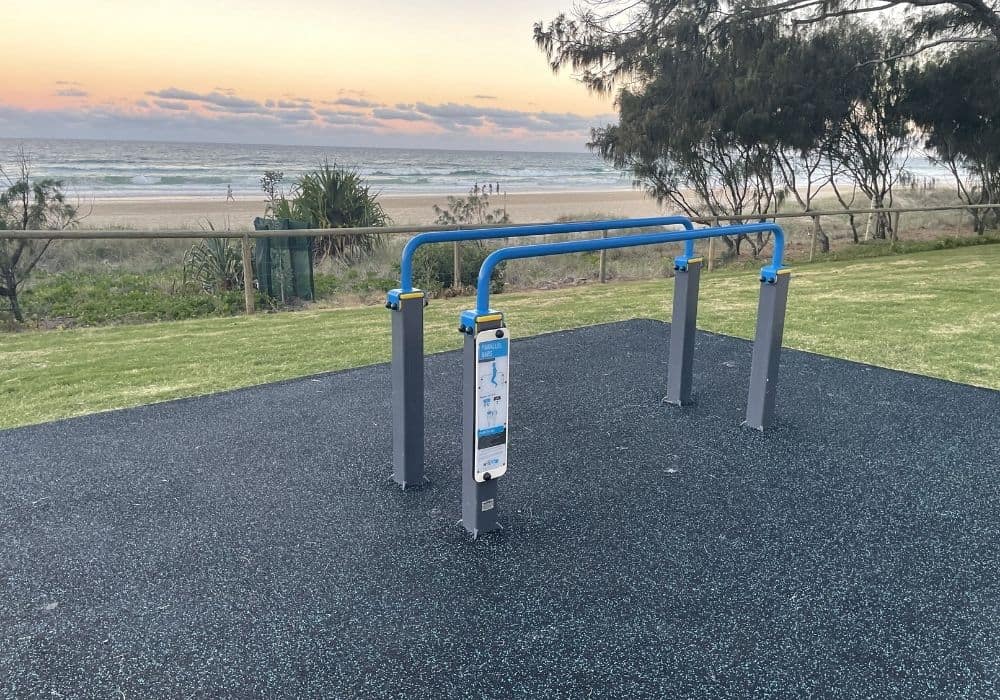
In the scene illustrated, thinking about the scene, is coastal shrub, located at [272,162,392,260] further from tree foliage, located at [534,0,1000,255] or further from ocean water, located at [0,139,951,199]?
ocean water, located at [0,139,951,199]

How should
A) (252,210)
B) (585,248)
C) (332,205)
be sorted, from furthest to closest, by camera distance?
(252,210), (332,205), (585,248)

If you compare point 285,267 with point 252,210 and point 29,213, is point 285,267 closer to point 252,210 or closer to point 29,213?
point 29,213

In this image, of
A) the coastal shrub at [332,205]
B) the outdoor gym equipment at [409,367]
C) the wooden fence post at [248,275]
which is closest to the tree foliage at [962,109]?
the coastal shrub at [332,205]

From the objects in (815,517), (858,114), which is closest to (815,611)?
(815,517)

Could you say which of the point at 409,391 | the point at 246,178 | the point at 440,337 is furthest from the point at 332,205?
the point at 246,178

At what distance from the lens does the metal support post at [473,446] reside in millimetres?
2623

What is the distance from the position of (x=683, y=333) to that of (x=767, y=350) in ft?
1.70

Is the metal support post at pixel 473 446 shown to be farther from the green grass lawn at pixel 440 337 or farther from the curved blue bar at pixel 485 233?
the green grass lawn at pixel 440 337

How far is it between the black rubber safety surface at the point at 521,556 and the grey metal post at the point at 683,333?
0.18 meters

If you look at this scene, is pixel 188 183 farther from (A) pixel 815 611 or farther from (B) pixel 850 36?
(A) pixel 815 611

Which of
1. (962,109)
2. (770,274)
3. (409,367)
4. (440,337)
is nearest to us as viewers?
(409,367)

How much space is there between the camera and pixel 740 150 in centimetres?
1430

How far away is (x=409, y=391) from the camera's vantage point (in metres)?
3.15

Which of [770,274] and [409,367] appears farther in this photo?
[770,274]
